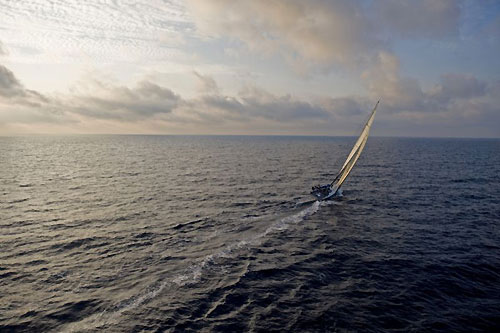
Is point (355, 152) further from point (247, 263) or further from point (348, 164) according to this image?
point (247, 263)

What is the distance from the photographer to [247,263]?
3062 centimetres

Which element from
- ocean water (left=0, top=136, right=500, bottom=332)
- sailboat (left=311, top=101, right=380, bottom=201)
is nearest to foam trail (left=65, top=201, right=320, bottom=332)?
ocean water (left=0, top=136, right=500, bottom=332)

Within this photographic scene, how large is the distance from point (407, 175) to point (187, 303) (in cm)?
8448

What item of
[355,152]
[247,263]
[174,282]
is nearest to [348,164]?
[355,152]

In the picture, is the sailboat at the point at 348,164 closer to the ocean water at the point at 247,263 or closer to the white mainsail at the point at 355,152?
the white mainsail at the point at 355,152

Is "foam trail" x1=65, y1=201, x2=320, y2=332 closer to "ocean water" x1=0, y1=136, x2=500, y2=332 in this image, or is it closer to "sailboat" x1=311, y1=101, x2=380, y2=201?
"ocean water" x1=0, y1=136, x2=500, y2=332

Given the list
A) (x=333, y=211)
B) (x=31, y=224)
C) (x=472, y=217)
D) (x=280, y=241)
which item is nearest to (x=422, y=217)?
(x=472, y=217)

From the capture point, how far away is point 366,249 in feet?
113

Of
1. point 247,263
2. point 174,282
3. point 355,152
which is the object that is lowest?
point 174,282

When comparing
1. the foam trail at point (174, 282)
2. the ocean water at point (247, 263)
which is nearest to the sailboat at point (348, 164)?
the ocean water at point (247, 263)

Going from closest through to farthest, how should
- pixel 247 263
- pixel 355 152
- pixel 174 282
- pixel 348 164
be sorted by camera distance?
pixel 174 282 < pixel 247 263 < pixel 348 164 < pixel 355 152

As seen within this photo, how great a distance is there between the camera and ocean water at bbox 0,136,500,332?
2198 cm

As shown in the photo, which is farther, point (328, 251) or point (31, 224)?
point (31, 224)

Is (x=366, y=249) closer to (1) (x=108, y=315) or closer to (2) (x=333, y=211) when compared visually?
(2) (x=333, y=211)
